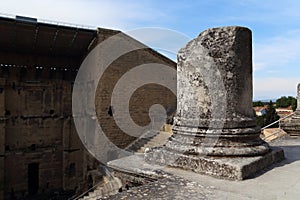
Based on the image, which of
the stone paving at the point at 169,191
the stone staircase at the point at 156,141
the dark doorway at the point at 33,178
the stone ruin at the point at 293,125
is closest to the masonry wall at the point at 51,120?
the dark doorway at the point at 33,178

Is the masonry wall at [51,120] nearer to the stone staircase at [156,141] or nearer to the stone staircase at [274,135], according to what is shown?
the stone staircase at [156,141]

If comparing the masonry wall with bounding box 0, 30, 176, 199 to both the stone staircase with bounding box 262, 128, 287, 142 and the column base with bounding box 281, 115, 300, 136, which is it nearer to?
the stone staircase with bounding box 262, 128, 287, 142

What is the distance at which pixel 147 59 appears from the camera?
1405cm

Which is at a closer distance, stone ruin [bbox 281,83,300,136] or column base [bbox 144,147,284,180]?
column base [bbox 144,147,284,180]

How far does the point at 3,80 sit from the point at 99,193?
285 inches

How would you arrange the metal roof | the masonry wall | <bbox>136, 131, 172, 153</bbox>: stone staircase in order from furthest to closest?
the masonry wall < <bbox>136, 131, 172, 153</bbox>: stone staircase < the metal roof

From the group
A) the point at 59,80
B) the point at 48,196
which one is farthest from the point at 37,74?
the point at 48,196

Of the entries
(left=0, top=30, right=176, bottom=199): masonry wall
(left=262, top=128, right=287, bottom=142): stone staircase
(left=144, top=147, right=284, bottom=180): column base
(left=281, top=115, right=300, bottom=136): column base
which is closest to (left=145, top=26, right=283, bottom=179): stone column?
(left=144, top=147, right=284, bottom=180): column base

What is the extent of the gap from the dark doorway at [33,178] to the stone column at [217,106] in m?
13.3

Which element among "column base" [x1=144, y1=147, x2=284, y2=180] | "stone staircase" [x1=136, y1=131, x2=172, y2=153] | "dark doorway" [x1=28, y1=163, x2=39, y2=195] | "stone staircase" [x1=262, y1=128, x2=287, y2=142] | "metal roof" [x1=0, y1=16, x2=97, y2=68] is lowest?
"dark doorway" [x1=28, y1=163, x2=39, y2=195]

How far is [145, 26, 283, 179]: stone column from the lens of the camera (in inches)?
112

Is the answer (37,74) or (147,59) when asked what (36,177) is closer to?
(37,74)

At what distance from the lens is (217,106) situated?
2.92 meters

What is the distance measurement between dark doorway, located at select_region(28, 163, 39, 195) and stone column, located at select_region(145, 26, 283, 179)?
43.7 ft
